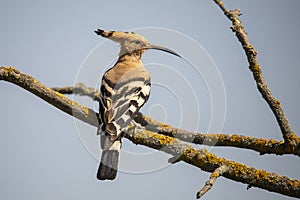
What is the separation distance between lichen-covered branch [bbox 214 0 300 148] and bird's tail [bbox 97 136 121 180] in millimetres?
962

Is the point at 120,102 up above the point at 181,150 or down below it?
above

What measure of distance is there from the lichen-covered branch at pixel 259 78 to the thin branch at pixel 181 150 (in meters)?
0.21

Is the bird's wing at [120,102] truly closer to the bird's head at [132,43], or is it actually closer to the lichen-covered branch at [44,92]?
the lichen-covered branch at [44,92]

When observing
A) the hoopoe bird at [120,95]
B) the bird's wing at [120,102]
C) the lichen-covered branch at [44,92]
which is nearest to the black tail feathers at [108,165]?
the hoopoe bird at [120,95]

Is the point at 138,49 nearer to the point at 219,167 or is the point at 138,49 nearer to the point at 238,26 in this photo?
the point at 238,26

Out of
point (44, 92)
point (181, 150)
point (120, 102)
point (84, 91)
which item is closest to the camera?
point (181, 150)

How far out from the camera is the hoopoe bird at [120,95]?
287 centimetres

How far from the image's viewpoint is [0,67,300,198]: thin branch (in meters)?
2.16

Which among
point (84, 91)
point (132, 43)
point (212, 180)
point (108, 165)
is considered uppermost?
point (132, 43)

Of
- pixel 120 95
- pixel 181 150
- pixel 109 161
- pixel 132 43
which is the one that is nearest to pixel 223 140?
pixel 181 150

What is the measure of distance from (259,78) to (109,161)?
3.47ft

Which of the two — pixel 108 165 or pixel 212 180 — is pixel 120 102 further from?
pixel 212 180

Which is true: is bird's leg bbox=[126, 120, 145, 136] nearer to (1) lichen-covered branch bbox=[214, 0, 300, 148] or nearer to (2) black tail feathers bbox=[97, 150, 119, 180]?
(2) black tail feathers bbox=[97, 150, 119, 180]

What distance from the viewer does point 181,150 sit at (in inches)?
94.2
